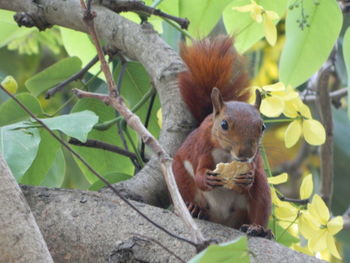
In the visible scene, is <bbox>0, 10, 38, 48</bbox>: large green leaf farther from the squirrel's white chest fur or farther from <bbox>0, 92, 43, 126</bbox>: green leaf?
the squirrel's white chest fur

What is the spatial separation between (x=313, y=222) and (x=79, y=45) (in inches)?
32.1

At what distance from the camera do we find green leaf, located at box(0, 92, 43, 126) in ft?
5.21

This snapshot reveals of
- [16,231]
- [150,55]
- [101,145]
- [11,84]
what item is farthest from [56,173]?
[16,231]

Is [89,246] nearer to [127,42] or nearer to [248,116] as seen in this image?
[248,116]

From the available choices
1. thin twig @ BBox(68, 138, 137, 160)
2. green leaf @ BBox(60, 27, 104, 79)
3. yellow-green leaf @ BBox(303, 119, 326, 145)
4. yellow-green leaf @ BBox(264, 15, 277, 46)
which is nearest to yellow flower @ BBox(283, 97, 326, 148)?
yellow-green leaf @ BBox(303, 119, 326, 145)

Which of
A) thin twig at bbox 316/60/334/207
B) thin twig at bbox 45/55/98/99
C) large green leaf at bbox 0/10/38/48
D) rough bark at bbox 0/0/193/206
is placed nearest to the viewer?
rough bark at bbox 0/0/193/206

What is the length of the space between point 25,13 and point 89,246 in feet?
2.39

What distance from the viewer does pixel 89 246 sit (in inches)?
50.4

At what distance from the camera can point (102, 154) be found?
181 cm

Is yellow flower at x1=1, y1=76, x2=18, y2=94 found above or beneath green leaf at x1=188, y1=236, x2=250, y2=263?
beneath

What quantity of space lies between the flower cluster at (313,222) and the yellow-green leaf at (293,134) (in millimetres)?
73

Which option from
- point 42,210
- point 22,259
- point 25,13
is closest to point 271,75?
point 25,13

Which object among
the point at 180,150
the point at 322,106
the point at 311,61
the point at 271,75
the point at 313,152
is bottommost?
the point at 313,152

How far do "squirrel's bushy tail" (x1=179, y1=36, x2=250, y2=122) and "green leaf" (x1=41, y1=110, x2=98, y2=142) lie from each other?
323 millimetres
